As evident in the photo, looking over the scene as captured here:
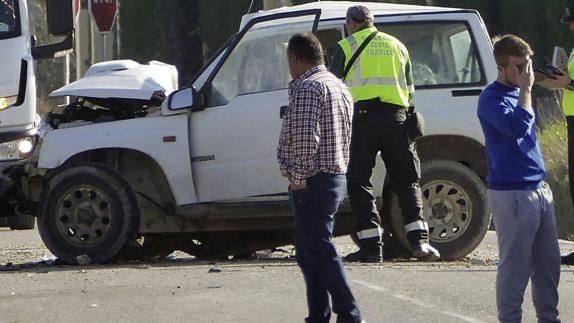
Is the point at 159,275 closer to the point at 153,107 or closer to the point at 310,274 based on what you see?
the point at 153,107

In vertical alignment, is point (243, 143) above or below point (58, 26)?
below

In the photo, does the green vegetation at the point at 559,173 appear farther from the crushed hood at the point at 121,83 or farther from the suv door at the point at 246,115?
the crushed hood at the point at 121,83

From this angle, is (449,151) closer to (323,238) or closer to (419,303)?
(419,303)

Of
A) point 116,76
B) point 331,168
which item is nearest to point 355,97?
point 116,76

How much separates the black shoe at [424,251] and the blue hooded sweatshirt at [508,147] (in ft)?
11.3

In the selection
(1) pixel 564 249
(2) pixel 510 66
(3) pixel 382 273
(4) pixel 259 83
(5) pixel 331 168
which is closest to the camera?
(2) pixel 510 66

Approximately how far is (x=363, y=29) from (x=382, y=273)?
1.80 meters

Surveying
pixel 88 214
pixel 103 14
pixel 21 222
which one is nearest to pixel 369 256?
pixel 88 214

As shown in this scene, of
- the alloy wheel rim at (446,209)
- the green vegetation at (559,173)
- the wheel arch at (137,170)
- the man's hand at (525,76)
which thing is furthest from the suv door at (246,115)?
the green vegetation at (559,173)

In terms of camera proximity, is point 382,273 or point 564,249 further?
point 564,249

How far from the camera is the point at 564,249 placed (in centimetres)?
1223

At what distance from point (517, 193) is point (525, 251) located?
0.93 feet

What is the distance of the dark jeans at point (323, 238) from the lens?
708 centimetres

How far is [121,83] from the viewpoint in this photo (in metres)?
10.8
